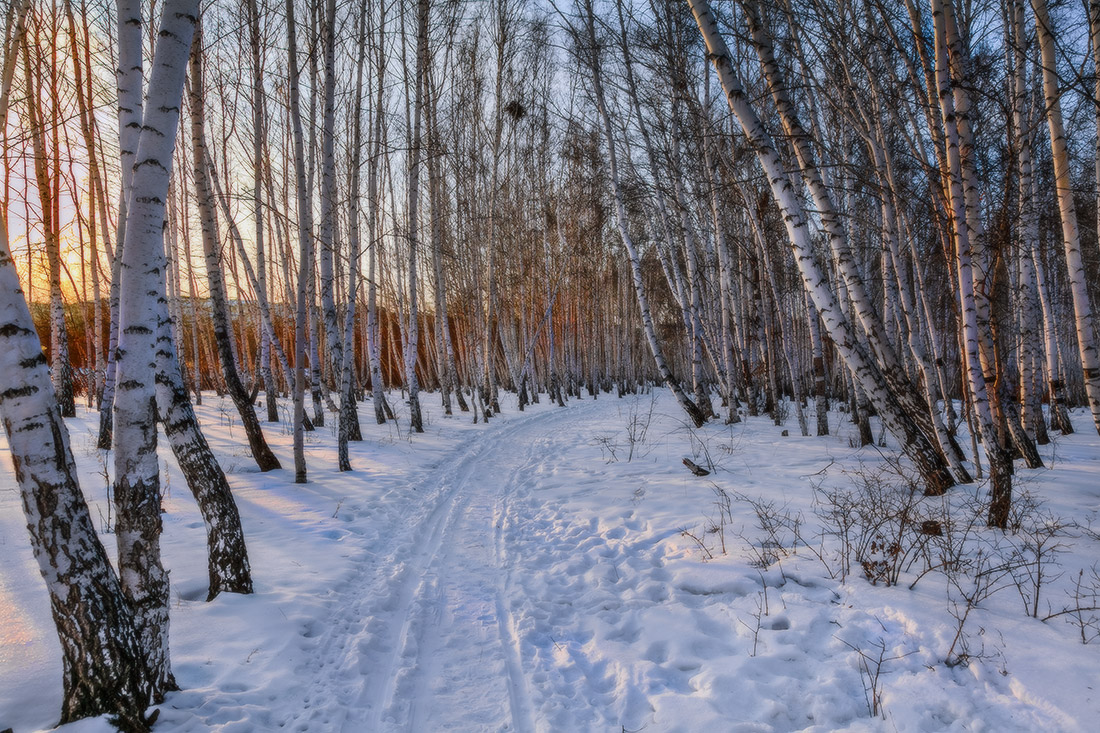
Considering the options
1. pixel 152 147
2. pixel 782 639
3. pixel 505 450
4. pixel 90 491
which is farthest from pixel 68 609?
pixel 505 450

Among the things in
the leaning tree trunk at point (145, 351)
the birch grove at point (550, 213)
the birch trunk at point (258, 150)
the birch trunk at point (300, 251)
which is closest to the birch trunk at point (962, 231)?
the birch grove at point (550, 213)

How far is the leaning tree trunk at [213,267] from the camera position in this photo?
5.42 m

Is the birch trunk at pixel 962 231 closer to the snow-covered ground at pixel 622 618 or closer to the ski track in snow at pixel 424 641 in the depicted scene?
the snow-covered ground at pixel 622 618

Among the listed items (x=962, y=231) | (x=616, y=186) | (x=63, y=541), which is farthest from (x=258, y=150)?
(x=962, y=231)

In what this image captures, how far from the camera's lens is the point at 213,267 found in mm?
6250

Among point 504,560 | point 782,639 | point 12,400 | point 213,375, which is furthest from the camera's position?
point 213,375

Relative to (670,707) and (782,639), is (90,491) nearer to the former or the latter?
(670,707)

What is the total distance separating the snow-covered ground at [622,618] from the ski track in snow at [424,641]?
0.02 metres

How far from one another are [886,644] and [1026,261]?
8.11m

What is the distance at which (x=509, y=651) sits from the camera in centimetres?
282

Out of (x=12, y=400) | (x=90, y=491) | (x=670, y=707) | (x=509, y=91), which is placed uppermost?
(x=509, y=91)

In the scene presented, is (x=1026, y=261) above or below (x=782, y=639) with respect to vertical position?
above

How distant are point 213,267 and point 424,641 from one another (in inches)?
228

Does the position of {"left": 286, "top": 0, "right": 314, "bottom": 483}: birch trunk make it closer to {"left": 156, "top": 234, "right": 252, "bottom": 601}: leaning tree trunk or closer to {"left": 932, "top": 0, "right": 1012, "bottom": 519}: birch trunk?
{"left": 156, "top": 234, "right": 252, "bottom": 601}: leaning tree trunk
